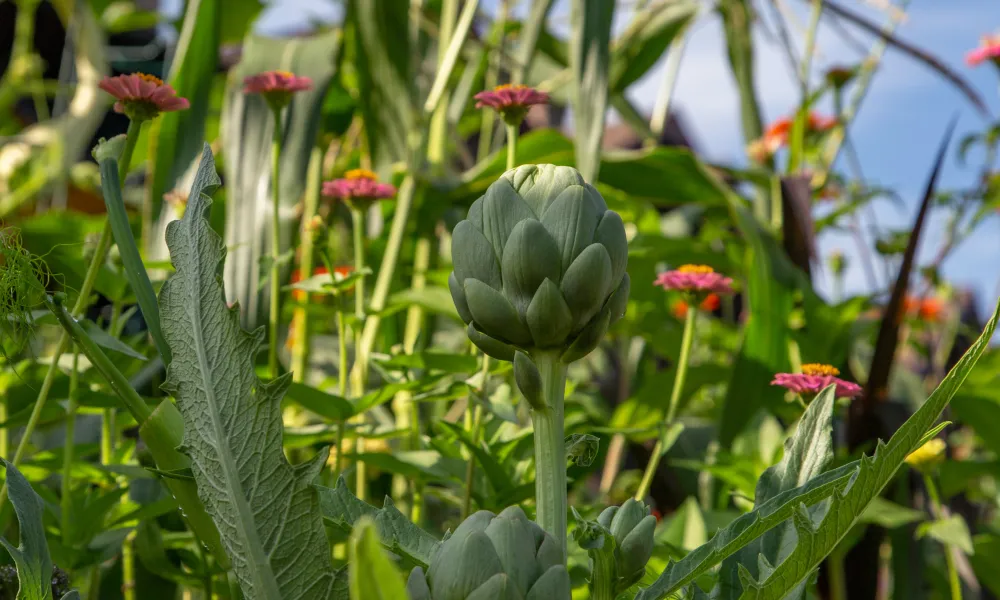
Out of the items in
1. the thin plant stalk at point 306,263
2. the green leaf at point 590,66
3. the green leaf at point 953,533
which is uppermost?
the green leaf at point 590,66

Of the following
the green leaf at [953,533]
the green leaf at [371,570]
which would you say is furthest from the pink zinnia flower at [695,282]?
A: the green leaf at [371,570]

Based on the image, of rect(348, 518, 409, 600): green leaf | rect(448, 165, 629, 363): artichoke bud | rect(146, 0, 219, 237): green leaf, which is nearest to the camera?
rect(348, 518, 409, 600): green leaf

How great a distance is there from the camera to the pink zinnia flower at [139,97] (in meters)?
0.42

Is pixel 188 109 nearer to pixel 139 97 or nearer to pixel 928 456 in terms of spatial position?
pixel 139 97

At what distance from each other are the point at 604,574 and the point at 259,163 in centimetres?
58

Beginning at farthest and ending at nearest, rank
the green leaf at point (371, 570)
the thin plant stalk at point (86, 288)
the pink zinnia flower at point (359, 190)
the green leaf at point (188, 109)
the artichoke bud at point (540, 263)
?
1. the green leaf at point (188, 109)
2. the pink zinnia flower at point (359, 190)
3. the thin plant stalk at point (86, 288)
4. the artichoke bud at point (540, 263)
5. the green leaf at point (371, 570)

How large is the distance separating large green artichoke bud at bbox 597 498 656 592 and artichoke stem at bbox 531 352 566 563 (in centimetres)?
2

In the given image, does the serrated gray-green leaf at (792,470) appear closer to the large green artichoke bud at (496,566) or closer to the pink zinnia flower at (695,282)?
the large green artichoke bud at (496,566)

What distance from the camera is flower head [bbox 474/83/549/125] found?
0.55 meters

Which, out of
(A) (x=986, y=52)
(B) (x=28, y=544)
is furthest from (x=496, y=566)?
(A) (x=986, y=52)

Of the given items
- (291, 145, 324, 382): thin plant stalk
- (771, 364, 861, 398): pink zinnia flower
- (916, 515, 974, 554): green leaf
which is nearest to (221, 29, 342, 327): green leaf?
(291, 145, 324, 382): thin plant stalk

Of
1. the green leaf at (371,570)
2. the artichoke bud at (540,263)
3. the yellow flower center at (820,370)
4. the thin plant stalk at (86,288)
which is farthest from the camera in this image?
the yellow flower center at (820,370)

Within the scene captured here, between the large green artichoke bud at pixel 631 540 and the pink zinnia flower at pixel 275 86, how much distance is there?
0.39 meters

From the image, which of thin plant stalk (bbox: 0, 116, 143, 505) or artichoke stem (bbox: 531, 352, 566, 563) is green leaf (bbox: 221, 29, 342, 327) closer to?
thin plant stalk (bbox: 0, 116, 143, 505)
